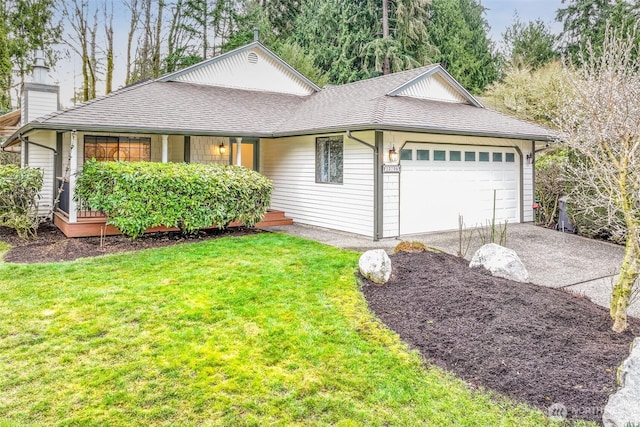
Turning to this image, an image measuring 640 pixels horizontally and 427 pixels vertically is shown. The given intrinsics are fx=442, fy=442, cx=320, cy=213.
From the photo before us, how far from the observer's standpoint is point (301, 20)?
2708 cm

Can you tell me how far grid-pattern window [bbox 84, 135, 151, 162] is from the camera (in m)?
11.2

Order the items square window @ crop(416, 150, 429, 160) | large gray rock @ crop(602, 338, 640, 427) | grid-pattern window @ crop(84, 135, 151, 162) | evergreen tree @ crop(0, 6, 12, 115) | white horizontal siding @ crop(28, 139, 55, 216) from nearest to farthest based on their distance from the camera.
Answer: large gray rock @ crop(602, 338, 640, 427) → square window @ crop(416, 150, 429, 160) → grid-pattern window @ crop(84, 135, 151, 162) → white horizontal siding @ crop(28, 139, 55, 216) → evergreen tree @ crop(0, 6, 12, 115)

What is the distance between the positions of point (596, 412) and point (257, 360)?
8.10 feet

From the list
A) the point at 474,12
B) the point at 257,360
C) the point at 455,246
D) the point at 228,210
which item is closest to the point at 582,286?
the point at 455,246

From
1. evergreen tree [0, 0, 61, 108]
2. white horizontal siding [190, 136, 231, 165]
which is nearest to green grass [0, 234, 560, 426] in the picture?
white horizontal siding [190, 136, 231, 165]

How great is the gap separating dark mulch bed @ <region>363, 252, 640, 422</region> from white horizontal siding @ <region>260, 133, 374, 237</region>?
3.90 meters

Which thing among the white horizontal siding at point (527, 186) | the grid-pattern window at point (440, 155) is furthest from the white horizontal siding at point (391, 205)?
the white horizontal siding at point (527, 186)

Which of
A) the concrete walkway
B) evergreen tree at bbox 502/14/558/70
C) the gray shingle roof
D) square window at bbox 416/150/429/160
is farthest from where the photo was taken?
evergreen tree at bbox 502/14/558/70

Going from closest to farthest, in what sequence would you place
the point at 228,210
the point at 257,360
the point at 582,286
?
the point at 257,360 → the point at 582,286 → the point at 228,210

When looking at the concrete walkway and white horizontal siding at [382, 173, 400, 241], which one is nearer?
the concrete walkway

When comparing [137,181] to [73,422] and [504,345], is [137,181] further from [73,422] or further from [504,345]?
[504,345]

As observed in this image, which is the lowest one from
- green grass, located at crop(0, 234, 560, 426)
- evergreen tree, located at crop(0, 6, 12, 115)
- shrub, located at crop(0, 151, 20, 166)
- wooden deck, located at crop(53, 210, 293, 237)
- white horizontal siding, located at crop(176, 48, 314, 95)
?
green grass, located at crop(0, 234, 560, 426)

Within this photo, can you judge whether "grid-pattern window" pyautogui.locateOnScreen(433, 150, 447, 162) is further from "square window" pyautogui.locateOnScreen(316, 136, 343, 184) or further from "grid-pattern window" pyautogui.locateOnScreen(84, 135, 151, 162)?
"grid-pattern window" pyautogui.locateOnScreen(84, 135, 151, 162)

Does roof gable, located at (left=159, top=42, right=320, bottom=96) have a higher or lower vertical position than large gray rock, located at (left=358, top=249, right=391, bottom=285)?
higher
